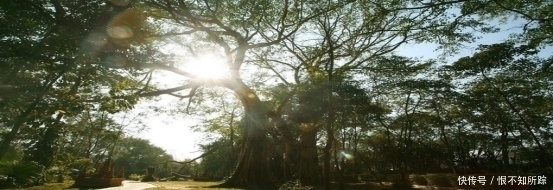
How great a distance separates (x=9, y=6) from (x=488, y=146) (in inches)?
1272

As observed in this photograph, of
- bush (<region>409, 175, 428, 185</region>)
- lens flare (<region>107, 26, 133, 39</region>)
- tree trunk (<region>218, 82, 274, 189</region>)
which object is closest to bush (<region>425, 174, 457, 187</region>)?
bush (<region>409, 175, 428, 185</region>)

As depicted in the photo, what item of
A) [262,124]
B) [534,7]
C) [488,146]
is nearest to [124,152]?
[262,124]

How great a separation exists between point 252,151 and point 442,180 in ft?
39.2

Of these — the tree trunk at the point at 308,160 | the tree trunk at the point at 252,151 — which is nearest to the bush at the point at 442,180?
the tree trunk at the point at 308,160

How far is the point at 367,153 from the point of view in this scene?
114 ft

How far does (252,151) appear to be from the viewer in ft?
53.3

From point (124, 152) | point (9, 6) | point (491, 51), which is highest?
point (491, 51)

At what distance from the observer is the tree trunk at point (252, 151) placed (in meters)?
15.6

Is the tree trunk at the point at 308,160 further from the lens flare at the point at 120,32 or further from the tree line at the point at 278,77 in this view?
the lens flare at the point at 120,32

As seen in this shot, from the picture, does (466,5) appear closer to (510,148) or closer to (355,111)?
(355,111)

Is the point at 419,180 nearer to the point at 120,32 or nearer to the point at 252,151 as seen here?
the point at 252,151

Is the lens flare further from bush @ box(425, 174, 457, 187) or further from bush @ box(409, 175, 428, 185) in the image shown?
bush @ box(409, 175, 428, 185)

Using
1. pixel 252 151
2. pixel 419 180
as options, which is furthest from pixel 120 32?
pixel 419 180

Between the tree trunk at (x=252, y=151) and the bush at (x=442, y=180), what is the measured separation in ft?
34.6
